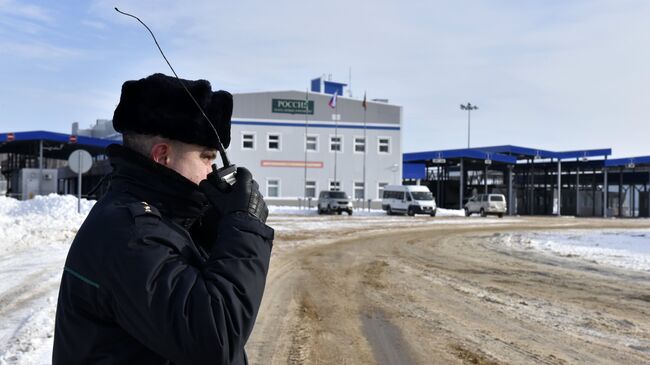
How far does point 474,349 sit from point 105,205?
503 cm

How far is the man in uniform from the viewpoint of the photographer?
1.54 m

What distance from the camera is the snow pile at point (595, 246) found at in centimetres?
1505

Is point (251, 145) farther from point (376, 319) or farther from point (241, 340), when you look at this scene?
point (241, 340)

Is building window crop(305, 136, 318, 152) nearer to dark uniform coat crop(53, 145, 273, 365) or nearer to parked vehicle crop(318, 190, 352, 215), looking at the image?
parked vehicle crop(318, 190, 352, 215)

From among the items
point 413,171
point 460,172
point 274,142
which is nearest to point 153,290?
point 274,142

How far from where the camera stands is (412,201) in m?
41.4

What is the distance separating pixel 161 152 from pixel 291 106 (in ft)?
162

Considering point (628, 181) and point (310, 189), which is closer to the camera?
point (310, 189)

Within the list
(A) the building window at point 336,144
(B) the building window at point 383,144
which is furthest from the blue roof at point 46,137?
(B) the building window at point 383,144

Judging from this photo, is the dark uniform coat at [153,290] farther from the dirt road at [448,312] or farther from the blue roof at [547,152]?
the blue roof at [547,152]

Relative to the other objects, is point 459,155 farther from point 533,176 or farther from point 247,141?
point 247,141

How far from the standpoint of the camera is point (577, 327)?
7043 millimetres

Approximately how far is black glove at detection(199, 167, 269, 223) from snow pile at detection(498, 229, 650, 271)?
13964 mm

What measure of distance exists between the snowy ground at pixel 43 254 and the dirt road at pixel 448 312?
2169 millimetres
